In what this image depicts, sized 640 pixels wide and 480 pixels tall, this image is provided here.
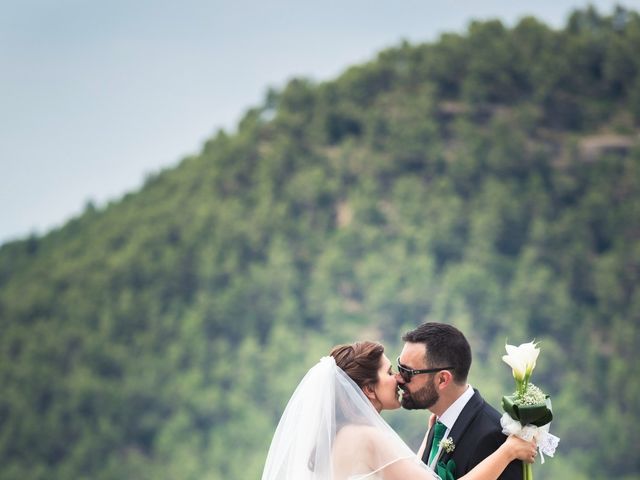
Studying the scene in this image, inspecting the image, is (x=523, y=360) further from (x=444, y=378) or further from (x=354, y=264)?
(x=354, y=264)

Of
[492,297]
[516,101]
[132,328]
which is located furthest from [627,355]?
[132,328]

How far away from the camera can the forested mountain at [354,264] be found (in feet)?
133

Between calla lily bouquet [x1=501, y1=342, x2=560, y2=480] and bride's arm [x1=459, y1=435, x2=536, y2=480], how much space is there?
35 millimetres

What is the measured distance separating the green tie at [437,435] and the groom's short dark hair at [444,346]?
0.25 metres

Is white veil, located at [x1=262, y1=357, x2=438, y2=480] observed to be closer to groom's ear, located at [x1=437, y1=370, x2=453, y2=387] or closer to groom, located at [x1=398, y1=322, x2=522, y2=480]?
groom, located at [x1=398, y1=322, x2=522, y2=480]

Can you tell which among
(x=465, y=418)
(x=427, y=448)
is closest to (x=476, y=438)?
(x=465, y=418)

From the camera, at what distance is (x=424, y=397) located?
4.79 m

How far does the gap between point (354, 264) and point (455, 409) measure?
3813cm

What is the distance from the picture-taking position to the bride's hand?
4.59 metres

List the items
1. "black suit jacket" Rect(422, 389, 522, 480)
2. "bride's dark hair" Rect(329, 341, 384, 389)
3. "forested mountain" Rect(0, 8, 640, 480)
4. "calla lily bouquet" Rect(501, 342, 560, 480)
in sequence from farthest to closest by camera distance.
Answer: "forested mountain" Rect(0, 8, 640, 480) → "bride's dark hair" Rect(329, 341, 384, 389) → "black suit jacket" Rect(422, 389, 522, 480) → "calla lily bouquet" Rect(501, 342, 560, 480)

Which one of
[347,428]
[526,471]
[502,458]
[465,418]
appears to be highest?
[347,428]

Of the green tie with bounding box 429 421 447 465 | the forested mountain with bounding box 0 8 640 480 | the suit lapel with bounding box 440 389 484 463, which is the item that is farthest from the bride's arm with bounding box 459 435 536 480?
the forested mountain with bounding box 0 8 640 480

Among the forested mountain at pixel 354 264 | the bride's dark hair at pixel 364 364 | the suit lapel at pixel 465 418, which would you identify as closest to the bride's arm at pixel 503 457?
the suit lapel at pixel 465 418

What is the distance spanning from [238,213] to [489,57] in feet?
40.6
